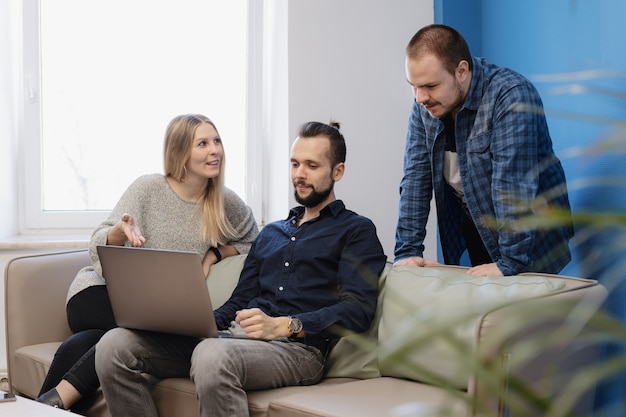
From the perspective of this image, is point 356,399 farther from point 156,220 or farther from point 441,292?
point 156,220

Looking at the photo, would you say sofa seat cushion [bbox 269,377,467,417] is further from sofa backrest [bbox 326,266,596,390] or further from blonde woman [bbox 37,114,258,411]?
blonde woman [bbox 37,114,258,411]

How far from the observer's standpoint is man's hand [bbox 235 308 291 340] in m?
2.19

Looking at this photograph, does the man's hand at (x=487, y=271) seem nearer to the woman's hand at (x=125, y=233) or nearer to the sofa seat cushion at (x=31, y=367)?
the woman's hand at (x=125, y=233)

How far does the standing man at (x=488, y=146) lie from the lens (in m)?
2.25

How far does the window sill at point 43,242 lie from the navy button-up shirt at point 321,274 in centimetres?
123

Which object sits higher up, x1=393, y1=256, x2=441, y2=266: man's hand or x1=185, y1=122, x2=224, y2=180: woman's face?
x1=185, y1=122, x2=224, y2=180: woman's face

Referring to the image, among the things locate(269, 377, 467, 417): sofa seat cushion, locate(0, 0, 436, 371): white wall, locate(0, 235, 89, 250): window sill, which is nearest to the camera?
locate(269, 377, 467, 417): sofa seat cushion

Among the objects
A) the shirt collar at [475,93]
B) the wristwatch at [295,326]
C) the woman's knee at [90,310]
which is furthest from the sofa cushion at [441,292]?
the woman's knee at [90,310]

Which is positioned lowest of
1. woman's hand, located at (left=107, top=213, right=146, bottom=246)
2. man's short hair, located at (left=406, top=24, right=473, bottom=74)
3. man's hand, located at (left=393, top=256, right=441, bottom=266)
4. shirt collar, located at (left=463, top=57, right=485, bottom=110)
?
man's hand, located at (left=393, top=256, right=441, bottom=266)

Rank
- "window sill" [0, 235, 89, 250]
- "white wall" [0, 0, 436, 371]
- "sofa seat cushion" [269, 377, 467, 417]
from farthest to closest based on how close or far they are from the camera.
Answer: "white wall" [0, 0, 436, 371] → "window sill" [0, 235, 89, 250] → "sofa seat cushion" [269, 377, 467, 417]

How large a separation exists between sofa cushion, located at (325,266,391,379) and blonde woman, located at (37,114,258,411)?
0.69 meters

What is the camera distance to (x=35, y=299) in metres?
2.81

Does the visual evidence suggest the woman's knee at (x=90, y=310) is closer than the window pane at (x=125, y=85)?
Yes

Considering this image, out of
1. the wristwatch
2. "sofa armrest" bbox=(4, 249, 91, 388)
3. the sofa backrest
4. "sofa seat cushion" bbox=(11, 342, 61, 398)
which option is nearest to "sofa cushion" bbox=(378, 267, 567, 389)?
the sofa backrest
